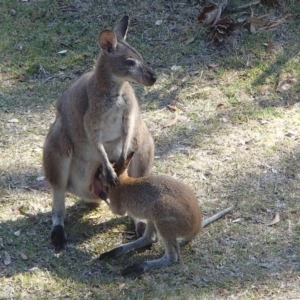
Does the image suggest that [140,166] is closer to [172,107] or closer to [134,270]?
[134,270]

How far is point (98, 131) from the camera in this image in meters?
4.91

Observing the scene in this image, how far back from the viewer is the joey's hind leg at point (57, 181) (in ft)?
16.3

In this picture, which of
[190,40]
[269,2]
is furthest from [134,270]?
[269,2]

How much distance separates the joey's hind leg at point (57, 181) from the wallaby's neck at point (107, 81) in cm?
49

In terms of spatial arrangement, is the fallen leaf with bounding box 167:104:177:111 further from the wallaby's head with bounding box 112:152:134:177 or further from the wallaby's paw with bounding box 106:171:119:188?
the wallaby's paw with bounding box 106:171:119:188

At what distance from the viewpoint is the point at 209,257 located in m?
4.77

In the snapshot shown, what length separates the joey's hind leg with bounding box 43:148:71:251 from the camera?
16.3 feet

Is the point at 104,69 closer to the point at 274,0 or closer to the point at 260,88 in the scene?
the point at 260,88

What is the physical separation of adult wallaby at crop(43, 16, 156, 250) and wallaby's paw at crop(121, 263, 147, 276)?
539 millimetres

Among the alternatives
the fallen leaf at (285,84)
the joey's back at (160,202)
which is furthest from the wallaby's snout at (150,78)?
the fallen leaf at (285,84)

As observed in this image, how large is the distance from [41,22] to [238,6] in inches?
80.9

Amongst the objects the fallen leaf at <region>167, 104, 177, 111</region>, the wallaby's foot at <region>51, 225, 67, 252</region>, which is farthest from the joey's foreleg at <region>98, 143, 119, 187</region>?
the fallen leaf at <region>167, 104, 177, 111</region>

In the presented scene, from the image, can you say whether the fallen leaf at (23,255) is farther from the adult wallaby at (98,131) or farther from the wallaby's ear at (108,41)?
the wallaby's ear at (108,41)

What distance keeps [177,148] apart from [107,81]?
1348 mm
